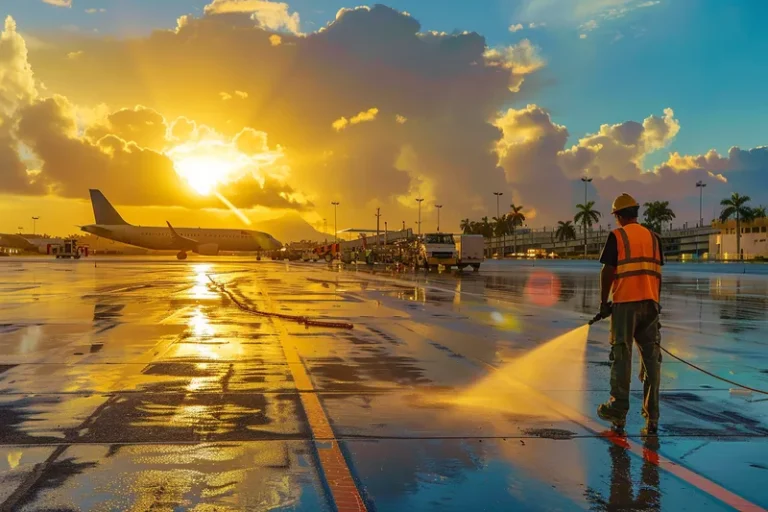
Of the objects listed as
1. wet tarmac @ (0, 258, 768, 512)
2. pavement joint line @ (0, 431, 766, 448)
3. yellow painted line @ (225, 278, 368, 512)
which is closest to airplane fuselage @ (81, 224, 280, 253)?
wet tarmac @ (0, 258, 768, 512)

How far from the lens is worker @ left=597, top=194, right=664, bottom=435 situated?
6105 millimetres

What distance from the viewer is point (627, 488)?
4559 mm

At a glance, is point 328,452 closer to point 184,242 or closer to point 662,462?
point 662,462

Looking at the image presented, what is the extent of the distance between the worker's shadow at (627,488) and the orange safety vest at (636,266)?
1.47 meters

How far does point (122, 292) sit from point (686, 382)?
21416mm

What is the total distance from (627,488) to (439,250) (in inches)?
1872

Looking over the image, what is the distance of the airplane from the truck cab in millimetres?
40959

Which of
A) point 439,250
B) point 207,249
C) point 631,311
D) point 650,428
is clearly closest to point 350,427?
point 650,428

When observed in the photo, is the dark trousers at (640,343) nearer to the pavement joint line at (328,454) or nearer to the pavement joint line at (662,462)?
the pavement joint line at (662,462)

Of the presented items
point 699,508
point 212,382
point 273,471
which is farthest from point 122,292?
point 699,508

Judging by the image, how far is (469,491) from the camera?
14.7 feet

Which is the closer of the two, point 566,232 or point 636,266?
point 636,266

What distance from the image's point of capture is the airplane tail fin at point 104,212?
89750mm

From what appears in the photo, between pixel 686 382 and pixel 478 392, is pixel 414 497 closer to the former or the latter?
pixel 478 392
